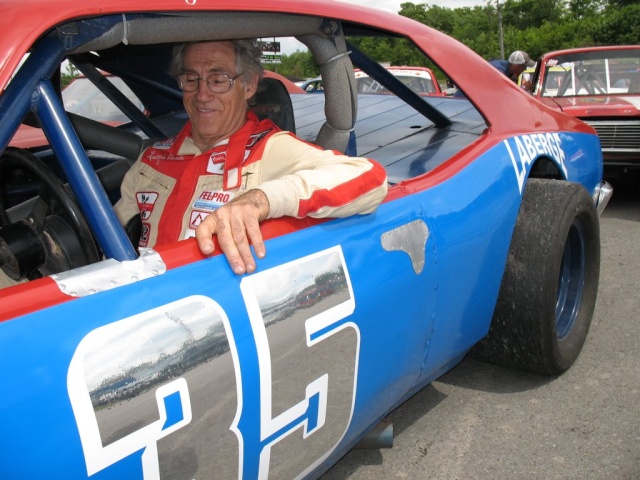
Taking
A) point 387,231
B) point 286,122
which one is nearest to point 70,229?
point 387,231

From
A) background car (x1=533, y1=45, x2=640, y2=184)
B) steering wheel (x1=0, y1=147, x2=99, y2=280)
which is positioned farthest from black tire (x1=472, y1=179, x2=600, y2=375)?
background car (x1=533, y1=45, x2=640, y2=184)

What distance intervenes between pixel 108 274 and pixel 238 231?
0.87ft

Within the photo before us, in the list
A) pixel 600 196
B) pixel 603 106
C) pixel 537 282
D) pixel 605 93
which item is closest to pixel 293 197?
pixel 537 282

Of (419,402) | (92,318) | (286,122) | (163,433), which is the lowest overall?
(419,402)

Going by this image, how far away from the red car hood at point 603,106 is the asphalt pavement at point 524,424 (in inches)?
110

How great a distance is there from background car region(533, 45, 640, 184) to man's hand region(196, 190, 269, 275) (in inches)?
160

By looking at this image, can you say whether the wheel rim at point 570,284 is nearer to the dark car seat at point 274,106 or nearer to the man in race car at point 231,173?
the dark car seat at point 274,106

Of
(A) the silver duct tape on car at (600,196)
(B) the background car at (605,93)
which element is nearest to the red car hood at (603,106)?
(B) the background car at (605,93)

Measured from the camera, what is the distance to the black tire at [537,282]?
7.04 ft

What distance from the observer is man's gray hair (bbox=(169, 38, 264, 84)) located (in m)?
1.92

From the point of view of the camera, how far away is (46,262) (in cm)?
154

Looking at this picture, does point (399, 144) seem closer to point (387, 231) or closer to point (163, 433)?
point (387, 231)

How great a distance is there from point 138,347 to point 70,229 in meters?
0.53

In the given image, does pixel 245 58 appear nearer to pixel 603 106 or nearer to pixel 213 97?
pixel 213 97
